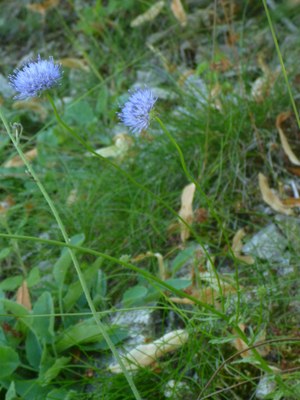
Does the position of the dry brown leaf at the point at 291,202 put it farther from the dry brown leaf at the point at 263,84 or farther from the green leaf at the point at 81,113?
the green leaf at the point at 81,113

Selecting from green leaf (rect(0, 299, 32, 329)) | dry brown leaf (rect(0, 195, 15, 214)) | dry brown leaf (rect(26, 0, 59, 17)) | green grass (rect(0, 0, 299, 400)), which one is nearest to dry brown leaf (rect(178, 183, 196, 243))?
green grass (rect(0, 0, 299, 400))

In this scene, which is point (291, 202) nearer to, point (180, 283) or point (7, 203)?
point (180, 283)

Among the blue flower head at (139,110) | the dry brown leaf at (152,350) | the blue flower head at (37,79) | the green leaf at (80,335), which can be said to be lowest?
the dry brown leaf at (152,350)

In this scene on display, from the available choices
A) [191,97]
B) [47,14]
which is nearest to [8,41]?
[47,14]

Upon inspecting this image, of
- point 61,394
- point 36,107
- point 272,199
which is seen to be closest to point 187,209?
point 272,199

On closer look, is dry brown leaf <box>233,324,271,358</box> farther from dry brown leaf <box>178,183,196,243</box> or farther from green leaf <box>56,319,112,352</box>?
dry brown leaf <box>178,183,196,243</box>

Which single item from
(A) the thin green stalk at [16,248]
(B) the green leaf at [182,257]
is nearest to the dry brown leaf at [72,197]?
(A) the thin green stalk at [16,248]

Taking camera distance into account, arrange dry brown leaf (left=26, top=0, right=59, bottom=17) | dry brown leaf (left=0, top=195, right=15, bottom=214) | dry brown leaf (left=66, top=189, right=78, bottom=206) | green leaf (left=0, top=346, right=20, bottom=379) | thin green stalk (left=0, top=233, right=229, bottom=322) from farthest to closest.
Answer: dry brown leaf (left=26, top=0, right=59, bottom=17) < dry brown leaf (left=0, top=195, right=15, bottom=214) < dry brown leaf (left=66, top=189, right=78, bottom=206) < green leaf (left=0, top=346, right=20, bottom=379) < thin green stalk (left=0, top=233, right=229, bottom=322)
